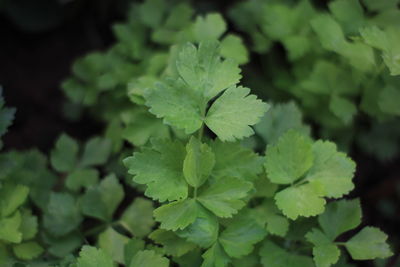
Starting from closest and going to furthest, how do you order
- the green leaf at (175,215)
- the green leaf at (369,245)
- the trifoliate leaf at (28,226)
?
the green leaf at (175,215)
the green leaf at (369,245)
the trifoliate leaf at (28,226)

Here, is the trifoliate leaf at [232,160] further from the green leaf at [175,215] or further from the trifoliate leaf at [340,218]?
the trifoliate leaf at [340,218]

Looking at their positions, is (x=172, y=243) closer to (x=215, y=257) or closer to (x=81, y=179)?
(x=215, y=257)

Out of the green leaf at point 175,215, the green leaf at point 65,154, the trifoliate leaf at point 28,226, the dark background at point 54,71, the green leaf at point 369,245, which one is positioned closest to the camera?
the green leaf at point 175,215

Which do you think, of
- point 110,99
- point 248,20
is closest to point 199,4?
point 248,20

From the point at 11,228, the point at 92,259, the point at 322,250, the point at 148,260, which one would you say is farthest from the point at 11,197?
the point at 322,250

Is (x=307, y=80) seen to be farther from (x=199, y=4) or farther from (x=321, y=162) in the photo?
(x=199, y=4)

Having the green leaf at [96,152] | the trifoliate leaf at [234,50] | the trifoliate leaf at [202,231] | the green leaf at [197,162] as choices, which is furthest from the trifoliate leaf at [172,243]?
the trifoliate leaf at [234,50]
